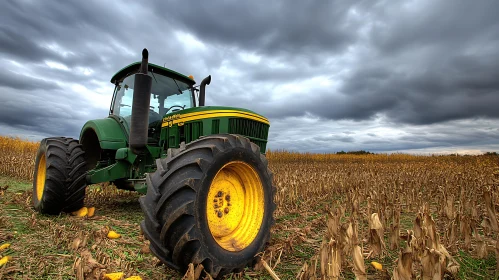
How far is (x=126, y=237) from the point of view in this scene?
3689 mm

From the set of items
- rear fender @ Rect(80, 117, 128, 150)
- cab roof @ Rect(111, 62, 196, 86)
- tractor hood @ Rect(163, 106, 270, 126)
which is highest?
cab roof @ Rect(111, 62, 196, 86)

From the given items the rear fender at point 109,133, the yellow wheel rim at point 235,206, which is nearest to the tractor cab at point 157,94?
the rear fender at point 109,133

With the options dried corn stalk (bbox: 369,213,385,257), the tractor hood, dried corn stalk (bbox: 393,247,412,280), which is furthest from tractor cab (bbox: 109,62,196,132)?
dried corn stalk (bbox: 393,247,412,280)

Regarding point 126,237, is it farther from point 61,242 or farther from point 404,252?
point 404,252

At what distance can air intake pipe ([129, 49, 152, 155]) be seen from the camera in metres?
3.68

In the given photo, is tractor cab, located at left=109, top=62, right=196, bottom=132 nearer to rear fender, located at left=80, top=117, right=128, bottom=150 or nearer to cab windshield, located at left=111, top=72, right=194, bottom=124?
cab windshield, located at left=111, top=72, right=194, bottom=124

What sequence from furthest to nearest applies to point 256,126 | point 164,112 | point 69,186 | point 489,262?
1. point 164,112
2. point 69,186
3. point 256,126
4. point 489,262

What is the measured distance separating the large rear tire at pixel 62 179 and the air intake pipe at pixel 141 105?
4.62 ft

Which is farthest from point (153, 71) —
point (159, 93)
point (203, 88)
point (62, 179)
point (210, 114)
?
point (62, 179)

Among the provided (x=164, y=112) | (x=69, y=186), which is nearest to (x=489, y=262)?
(x=164, y=112)

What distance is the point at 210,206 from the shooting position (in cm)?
262

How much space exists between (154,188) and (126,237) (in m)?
1.85

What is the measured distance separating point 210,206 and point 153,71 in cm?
305

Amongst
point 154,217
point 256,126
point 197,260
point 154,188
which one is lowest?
point 197,260
